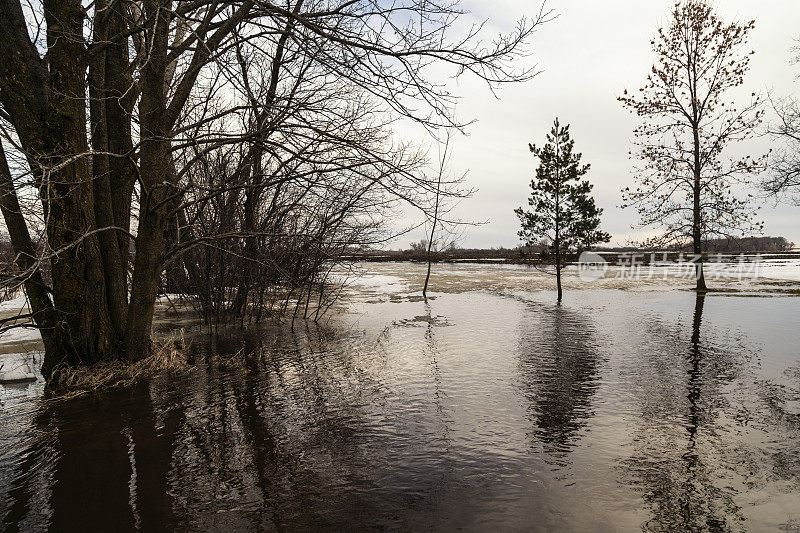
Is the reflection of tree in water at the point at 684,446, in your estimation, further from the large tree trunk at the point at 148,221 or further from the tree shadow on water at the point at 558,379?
the large tree trunk at the point at 148,221

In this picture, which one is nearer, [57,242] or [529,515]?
[529,515]

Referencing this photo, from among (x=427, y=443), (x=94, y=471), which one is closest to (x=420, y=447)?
(x=427, y=443)

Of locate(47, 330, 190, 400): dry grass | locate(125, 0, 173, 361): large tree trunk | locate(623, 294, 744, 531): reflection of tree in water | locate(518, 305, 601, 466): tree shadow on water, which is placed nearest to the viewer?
locate(623, 294, 744, 531): reflection of tree in water

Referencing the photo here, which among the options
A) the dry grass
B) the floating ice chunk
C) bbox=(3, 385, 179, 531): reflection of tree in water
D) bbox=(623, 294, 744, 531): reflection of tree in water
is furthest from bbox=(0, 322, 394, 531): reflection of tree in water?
bbox=(623, 294, 744, 531): reflection of tree in water

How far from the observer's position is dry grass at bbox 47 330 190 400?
7438 millimetres

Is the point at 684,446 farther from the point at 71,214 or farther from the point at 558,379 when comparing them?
the point at 71,214

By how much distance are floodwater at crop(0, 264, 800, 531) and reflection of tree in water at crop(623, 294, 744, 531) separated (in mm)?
25

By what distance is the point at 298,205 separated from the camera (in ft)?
47.4

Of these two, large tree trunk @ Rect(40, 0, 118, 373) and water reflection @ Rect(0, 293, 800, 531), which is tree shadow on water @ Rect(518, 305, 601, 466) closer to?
water reflection @ Rect(0, 293, 800, 531)

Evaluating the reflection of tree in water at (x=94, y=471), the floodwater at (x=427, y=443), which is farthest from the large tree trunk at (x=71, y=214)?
the reflection of tree in water at (x=94, y=471)

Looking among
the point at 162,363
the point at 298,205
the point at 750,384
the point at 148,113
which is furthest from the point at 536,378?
the point at 298,205

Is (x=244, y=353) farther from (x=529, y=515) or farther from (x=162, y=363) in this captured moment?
(x=529, y=515)

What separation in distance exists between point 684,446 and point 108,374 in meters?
8.76

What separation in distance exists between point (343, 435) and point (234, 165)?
431 inches
